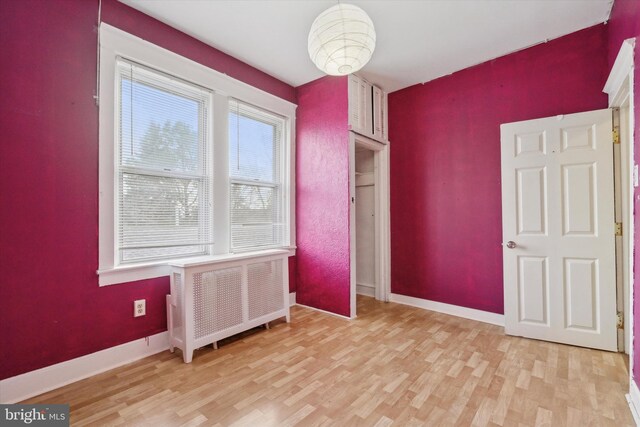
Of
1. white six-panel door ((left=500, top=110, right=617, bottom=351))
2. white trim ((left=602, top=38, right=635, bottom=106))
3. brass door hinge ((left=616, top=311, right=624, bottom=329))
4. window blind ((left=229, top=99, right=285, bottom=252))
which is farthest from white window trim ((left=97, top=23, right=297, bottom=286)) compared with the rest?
brass door hinge ((left=616, top=311, right=624, bottom=329))

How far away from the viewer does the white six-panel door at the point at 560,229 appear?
241 centimetres

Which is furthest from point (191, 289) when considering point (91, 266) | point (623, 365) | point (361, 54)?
point (623, 365)

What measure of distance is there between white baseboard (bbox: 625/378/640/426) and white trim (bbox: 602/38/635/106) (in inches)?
77.2

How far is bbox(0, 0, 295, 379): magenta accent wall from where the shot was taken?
5.94 feet

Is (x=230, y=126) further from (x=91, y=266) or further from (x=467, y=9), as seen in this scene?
(x=467, y=9)

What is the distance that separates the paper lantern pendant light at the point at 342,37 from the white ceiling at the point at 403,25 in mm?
→ 765

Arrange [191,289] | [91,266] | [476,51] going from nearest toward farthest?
[91,266] → [191,289] → [476,51]

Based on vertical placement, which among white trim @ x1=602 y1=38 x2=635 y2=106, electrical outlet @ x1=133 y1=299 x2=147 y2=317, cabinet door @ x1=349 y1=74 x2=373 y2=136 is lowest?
electrical outlet @ x1=133 y1=299 x2=147 y2=317

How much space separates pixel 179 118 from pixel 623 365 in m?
4.16

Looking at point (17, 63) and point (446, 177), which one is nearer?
point (17, 63)

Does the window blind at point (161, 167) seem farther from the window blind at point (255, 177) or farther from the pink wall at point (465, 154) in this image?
the pink wall at point (465, 154)

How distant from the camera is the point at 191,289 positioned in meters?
2.32

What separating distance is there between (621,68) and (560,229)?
50.4 inches

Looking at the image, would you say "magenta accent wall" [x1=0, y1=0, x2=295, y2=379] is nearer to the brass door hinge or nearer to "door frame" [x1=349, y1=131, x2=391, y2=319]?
"door frame" [x1=349, y1=131, x2=391, y2=319]
